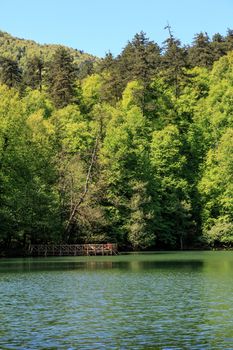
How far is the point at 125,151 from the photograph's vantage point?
90.1 meters

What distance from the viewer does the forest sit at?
250 feet

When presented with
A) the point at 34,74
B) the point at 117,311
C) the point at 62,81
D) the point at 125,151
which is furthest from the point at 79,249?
the point at 34,74

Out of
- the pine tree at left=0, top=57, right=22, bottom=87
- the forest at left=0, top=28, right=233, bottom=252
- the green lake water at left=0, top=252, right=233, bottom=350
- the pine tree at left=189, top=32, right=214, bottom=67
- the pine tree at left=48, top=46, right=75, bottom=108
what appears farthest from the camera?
the pine tree at left=189, top=32, right=214, bottom=67

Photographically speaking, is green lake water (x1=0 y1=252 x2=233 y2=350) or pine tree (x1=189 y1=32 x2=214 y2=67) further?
pine tree (x1=189 y1=32 x2=214 y2=67)

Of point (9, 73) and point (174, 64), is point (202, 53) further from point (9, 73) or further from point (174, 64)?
point (9, 73)

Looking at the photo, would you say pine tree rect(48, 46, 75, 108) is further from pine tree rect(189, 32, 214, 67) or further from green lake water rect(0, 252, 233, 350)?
green lake water rect(0, 252, 233, 350)

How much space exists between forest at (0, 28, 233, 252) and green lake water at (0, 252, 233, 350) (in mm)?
31532

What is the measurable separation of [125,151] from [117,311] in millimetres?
64777

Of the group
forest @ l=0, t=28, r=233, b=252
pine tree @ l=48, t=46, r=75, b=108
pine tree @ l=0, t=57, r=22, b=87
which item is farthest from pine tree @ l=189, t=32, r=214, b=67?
pine tree @ l=0, t=57, r=22, b=87

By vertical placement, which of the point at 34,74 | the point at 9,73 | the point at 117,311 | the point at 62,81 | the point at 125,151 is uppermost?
the point at 34,74

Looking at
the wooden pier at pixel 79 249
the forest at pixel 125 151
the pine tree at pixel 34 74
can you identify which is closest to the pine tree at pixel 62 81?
the forest at pixel 125 151

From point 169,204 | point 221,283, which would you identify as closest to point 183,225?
point 169,204

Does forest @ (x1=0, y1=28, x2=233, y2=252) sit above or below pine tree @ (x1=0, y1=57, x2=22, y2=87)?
below

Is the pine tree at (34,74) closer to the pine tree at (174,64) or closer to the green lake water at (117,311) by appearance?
the pine tree at (174,64)
